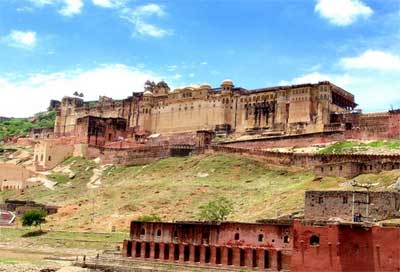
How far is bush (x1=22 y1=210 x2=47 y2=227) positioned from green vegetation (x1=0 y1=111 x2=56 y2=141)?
286 feet

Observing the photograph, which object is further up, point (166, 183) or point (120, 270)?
point (166, 183)

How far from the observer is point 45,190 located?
77.8 m

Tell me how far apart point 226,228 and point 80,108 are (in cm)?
8608

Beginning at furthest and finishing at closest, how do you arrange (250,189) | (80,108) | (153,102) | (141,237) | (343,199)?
(80,108)
(153,102)
(250,189)
(141,237)
(343,199)

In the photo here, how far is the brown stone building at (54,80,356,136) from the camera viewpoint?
8581cm

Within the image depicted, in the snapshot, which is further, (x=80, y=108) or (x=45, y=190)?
(x=80, y=108)

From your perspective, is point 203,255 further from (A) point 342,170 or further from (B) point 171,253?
(A) point 342,170

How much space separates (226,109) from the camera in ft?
320

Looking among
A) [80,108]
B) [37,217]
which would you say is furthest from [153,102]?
[37,217]

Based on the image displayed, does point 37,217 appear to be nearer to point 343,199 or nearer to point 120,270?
point 120,270

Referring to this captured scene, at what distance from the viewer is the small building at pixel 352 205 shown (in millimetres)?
37469

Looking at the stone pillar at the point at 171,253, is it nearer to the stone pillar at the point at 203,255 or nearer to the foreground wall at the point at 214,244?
the foreground wall at the point at 214,244

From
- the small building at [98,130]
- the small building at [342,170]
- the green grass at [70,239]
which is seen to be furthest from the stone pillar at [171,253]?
the small building at [98,130]

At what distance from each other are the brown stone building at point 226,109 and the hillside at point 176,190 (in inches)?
635
